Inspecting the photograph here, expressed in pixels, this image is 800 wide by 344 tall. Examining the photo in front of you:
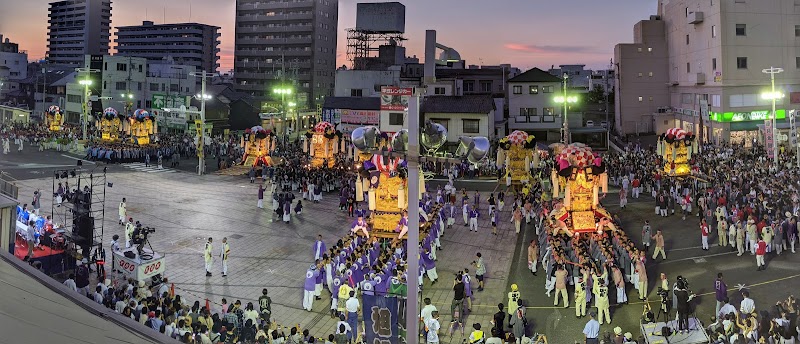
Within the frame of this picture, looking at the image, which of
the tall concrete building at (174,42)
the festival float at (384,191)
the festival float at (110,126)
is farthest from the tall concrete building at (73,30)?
the festival float at (384,191)

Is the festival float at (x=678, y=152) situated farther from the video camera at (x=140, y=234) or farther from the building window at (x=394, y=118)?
the video camera at (x=140, y=234)

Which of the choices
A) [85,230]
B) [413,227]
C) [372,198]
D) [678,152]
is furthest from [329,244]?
[678,152]

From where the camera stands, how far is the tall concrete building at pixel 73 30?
490 ft

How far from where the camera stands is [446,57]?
1169cm

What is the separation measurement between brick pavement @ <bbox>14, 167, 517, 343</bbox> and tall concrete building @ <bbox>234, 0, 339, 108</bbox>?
61.6 metres

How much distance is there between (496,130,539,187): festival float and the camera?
33.8 m

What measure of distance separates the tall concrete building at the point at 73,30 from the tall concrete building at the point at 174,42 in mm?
9793

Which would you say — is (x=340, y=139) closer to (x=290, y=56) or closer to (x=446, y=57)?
(x=446, y=57)

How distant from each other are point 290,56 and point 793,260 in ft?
292

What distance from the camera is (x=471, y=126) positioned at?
5141cm

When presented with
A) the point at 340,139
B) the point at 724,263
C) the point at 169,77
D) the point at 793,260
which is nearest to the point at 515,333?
the point at 724,263

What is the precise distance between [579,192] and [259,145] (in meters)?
27.4

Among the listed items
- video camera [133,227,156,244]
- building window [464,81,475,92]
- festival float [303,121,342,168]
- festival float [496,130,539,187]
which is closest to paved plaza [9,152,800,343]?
→ video camera [133,227,156,244]

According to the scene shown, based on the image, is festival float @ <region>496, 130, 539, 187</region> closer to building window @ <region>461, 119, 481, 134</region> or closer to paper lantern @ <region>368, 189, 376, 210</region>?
paper lantern @ <region>368, 189, 376, 210</region>
